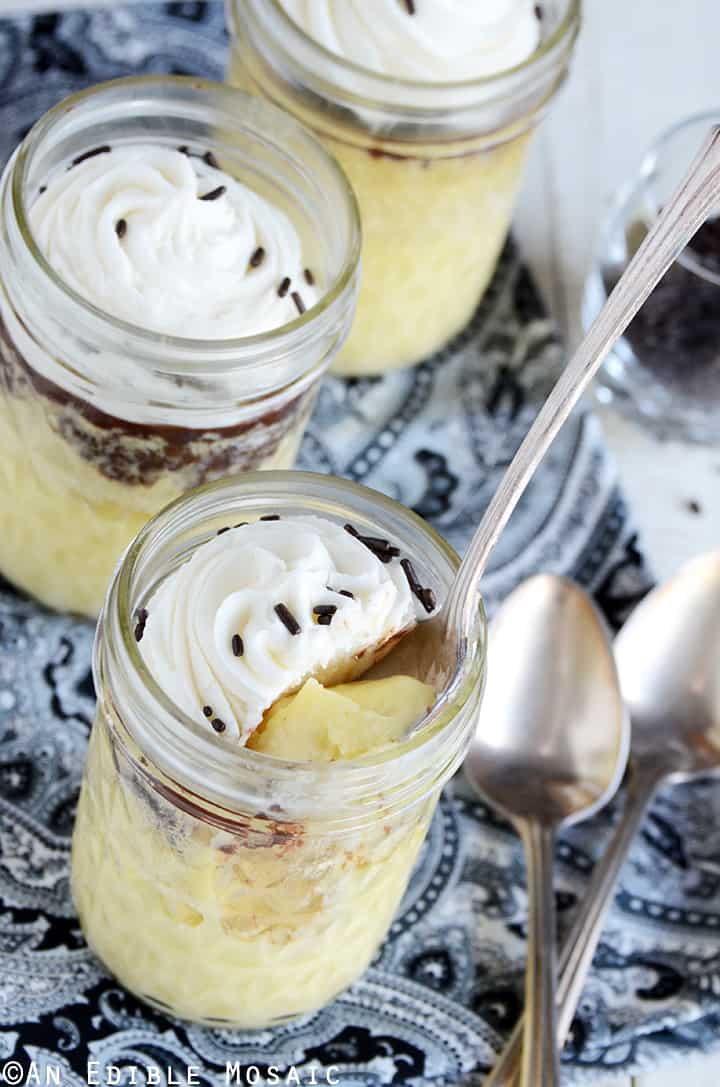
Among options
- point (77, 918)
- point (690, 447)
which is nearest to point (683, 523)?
point (690, 447)

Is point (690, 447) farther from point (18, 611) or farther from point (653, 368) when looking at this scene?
point (18, 611)

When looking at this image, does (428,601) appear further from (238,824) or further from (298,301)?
(298,301)

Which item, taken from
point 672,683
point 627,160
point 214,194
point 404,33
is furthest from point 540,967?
point 627,160

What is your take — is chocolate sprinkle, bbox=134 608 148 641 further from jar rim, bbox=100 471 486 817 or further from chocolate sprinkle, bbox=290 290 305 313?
chocolate sprinkle, bbox=290 290 305 313

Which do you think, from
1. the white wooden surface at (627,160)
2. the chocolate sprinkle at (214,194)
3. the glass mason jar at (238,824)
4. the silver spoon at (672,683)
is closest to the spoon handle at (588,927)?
the silver spoon at (672,683)

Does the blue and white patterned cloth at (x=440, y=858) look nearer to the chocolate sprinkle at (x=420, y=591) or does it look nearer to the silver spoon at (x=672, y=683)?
the silver spoon at (x=672, y=683)
